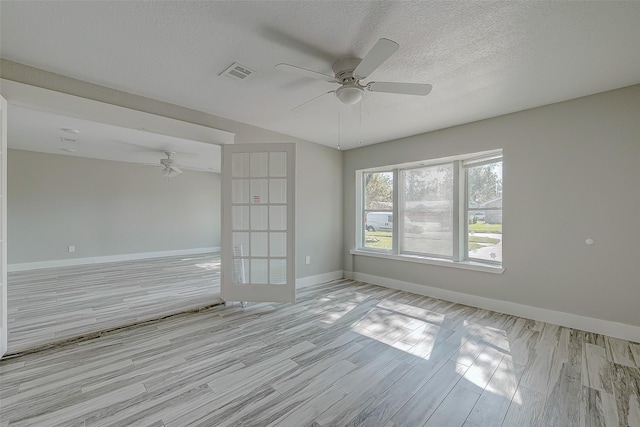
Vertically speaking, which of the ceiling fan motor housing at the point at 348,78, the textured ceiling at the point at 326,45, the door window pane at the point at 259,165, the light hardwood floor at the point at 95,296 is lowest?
the light hardwood floor at the point at 95,296

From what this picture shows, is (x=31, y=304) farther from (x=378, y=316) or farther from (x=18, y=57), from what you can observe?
(x=378, y=316)

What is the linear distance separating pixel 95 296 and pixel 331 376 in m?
3.89

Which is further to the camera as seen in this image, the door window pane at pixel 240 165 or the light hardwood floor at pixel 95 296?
the door window pane at pixel 240 165

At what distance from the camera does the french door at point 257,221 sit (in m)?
3.43

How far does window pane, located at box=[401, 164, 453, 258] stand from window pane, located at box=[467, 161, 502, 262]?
0.91ft

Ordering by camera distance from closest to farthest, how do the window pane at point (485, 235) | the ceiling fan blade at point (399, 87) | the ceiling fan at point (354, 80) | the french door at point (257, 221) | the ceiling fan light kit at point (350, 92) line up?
the ceiling fan at point (354, 80)
the ceiling fan blade at point (399, 87)
the ceiling fan light kit at point (350, 92)
the french door at point (257, 221)
the window pane at point (485, 235)

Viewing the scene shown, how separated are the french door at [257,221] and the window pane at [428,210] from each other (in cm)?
221

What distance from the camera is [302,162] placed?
14.9 feet

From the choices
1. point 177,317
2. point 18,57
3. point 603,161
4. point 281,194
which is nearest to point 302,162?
point 281,194

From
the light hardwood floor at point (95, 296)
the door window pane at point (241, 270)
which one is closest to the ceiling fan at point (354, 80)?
the door window pane at point (241, 270)

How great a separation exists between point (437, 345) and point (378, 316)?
0.82 m

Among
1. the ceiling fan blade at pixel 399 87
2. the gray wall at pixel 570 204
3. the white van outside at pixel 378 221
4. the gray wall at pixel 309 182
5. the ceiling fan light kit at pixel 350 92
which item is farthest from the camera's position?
the white van outside at pixel 378 221

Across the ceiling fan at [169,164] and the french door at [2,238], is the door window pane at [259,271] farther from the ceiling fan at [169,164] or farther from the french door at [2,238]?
the ceiling fan at [169,164]

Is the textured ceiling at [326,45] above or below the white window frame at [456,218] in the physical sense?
above
